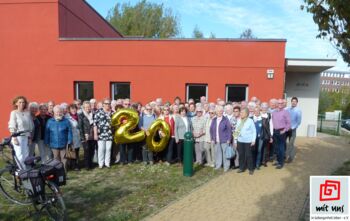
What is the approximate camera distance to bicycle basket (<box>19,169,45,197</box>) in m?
4.64

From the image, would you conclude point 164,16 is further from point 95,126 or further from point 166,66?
point 95,126

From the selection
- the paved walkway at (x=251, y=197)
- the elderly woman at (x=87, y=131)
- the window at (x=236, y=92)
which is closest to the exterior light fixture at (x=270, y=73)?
the window at (x=236, y=92)

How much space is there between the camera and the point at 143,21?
3312cm

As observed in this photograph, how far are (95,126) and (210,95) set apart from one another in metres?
5.81

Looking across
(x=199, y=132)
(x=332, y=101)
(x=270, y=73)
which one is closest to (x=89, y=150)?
(x=199, y=132)

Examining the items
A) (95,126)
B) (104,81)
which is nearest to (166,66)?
(104,81)

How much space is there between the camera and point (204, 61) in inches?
499

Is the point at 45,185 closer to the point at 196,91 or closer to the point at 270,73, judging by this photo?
the point at 196,91

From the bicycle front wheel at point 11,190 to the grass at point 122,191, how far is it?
0.58 ft

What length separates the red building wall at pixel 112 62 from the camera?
12.5 meters

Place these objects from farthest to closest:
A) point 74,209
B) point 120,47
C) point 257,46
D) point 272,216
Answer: point 120,47, point 257,46, point 74,209, point 272,216

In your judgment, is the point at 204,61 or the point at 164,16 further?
the point at 164,16

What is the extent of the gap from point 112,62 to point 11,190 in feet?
25.9

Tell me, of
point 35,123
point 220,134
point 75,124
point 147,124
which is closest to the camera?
point 35,123
